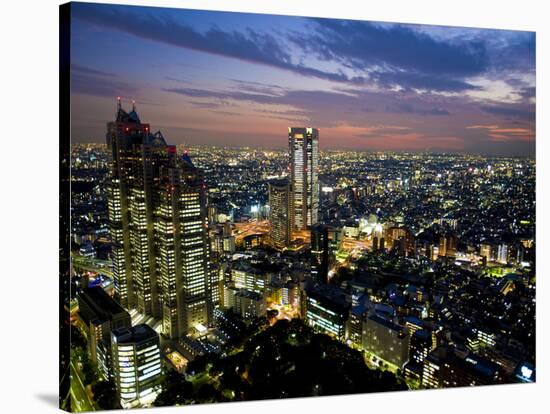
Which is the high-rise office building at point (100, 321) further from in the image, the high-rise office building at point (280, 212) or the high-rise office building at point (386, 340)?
the high-rise office building at point (280, 212)

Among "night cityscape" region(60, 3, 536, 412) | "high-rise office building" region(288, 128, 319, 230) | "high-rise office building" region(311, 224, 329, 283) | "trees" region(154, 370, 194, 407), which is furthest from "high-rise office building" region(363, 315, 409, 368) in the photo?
"high-rise office building" region(288, 128, 319, 230)

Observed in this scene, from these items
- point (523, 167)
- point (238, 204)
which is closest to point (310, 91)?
point (523, 167)

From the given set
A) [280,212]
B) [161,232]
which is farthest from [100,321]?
[280,212]

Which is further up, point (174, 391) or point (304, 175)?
point (304, 175)

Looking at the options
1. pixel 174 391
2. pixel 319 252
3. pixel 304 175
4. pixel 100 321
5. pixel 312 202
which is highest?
pixel 304 175

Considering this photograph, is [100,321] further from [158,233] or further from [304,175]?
[304,175]

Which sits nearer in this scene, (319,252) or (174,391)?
(174,391)

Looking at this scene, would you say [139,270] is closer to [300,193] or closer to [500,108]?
[300,193]
